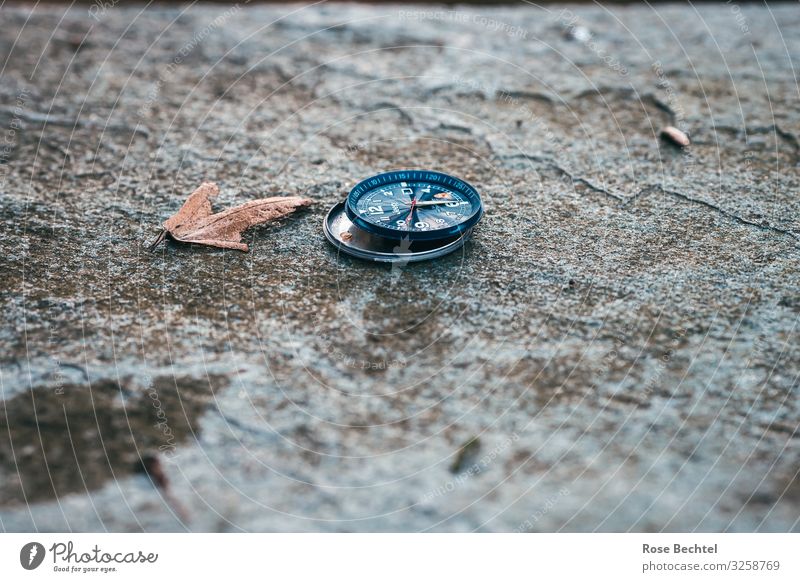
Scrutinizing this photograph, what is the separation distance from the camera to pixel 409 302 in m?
2.13

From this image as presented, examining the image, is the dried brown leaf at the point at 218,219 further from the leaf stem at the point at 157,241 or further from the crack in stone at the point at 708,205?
the crack in stone at the point at 708,205

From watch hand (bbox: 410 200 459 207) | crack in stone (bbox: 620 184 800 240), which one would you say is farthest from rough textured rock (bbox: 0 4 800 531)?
watch hand (bbox: 410 200 459 207)

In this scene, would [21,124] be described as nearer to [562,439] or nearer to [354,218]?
[354,218]

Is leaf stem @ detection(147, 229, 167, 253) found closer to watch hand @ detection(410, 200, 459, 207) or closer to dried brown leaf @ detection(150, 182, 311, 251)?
dried brown leaf @ detection(150, 182, 311, 251)

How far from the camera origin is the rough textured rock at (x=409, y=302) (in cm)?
166

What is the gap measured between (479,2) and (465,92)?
42.5 inches

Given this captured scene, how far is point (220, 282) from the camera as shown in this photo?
2.23 m

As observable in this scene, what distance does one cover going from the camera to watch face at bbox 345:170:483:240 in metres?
2.29

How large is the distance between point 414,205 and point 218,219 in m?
0.61

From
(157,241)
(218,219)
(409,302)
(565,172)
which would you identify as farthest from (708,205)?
(157,241)

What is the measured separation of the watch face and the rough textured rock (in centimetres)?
10

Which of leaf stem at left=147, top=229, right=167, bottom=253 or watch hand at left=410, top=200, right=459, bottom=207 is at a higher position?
watch hand at left=410, top=200, right=459, bottom=207

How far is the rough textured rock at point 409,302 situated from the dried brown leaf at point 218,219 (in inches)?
2.2
